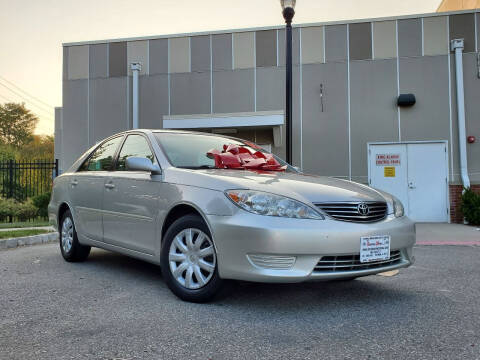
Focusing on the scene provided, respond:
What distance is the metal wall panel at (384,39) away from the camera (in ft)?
42.2

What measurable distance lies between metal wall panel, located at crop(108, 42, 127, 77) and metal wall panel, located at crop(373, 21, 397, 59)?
26.5ft

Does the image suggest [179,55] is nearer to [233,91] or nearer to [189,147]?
[233,91]

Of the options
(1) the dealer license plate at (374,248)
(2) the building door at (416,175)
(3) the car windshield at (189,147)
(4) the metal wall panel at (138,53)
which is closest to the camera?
(1) the dealer license plate at (374,248)

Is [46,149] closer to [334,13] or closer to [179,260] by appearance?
[334,13]

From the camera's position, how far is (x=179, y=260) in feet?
12.0

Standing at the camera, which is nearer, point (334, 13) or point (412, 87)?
point (412, 87)

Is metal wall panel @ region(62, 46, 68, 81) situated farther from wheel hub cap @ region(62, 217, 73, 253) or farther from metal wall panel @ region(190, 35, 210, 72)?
wheel hub cap @ region(62, 217, 73, 253)

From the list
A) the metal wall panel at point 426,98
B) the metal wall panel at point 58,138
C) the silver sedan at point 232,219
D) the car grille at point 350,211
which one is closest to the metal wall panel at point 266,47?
the metal wall panel at point 426,98

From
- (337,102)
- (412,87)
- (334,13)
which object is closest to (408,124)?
(412,87)

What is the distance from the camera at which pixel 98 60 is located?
14.6 m

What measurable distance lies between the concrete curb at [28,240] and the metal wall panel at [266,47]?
821 centimetres

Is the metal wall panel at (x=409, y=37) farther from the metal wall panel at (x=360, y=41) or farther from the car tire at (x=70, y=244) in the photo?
the car tire at (x=70, y=244)

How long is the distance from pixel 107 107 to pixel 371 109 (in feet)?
28.1

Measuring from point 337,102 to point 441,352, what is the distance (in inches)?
441
